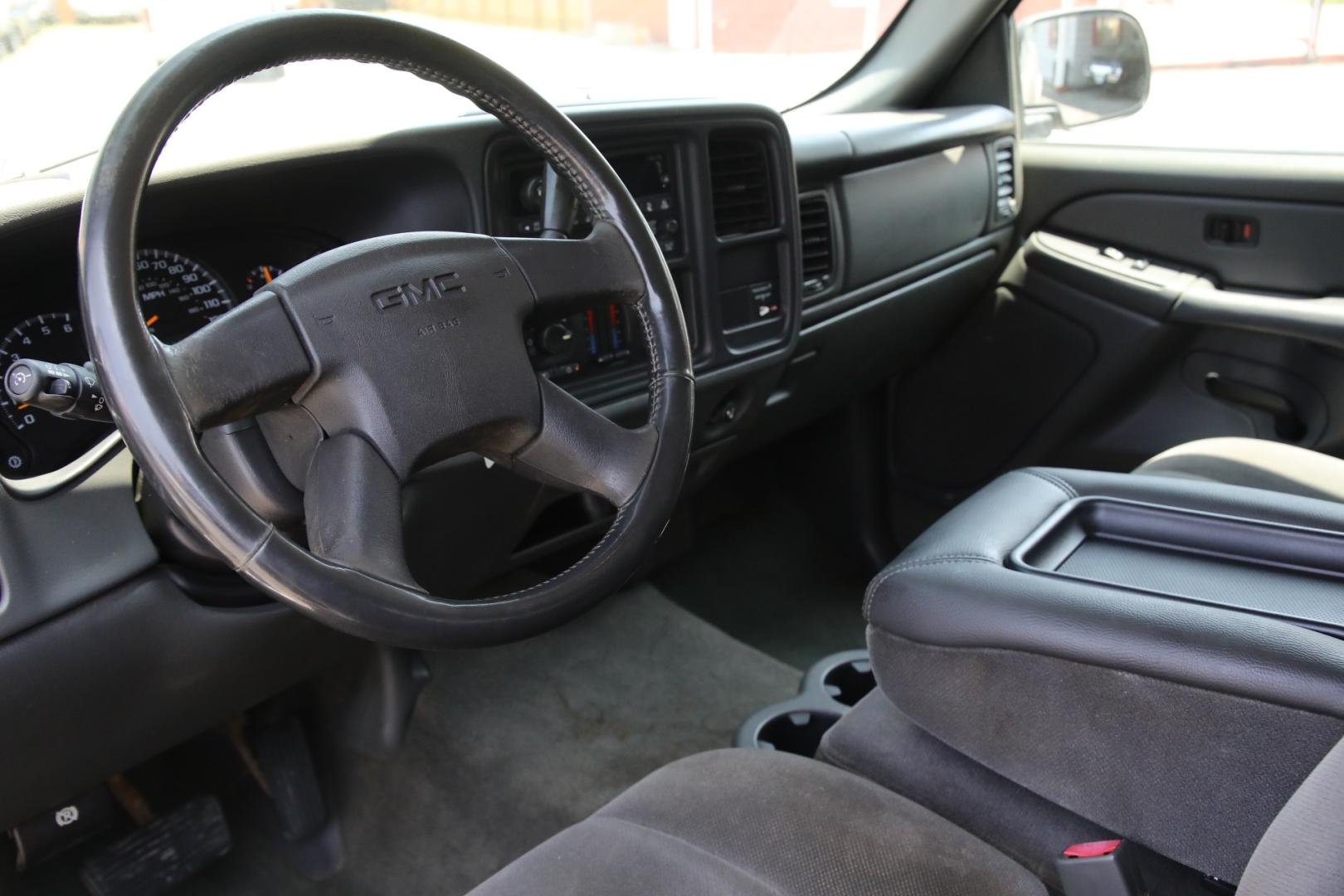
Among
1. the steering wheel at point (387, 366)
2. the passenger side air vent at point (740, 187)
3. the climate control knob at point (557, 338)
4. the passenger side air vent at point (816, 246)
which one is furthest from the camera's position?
the passenger side air vent at point (816, 246)

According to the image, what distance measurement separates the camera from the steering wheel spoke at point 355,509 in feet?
2.69

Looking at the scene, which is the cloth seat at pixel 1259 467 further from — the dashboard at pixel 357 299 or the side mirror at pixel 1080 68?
the side mirror at pixel 1080 68

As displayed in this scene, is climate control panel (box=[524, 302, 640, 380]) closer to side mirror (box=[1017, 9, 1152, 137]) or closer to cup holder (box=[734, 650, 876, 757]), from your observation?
cup holder (box=[734, 650, 876, 757])

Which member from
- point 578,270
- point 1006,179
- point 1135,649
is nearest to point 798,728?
point 1135,649

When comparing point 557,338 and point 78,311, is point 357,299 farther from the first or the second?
point 557,338

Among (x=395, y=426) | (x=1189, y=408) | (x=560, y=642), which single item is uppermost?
(x=395, y=426)

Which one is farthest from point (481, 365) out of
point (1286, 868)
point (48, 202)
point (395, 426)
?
point (1286, 868)

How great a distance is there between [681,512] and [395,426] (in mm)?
1396

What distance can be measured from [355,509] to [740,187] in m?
0.97

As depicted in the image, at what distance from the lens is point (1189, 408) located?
2.13 metres

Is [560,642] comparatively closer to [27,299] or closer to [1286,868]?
[27,299]

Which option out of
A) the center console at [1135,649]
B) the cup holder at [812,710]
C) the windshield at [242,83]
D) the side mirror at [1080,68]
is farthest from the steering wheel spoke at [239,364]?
the side mirror at [1080,68]

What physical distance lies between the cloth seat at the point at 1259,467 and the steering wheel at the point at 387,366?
87 cm

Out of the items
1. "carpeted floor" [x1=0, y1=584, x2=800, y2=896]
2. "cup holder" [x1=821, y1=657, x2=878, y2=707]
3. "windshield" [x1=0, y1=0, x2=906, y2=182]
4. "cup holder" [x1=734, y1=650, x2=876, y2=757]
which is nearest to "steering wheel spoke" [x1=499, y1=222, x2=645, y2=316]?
"windshield" [x1=0, y1=0, x2=906, y2=182]
